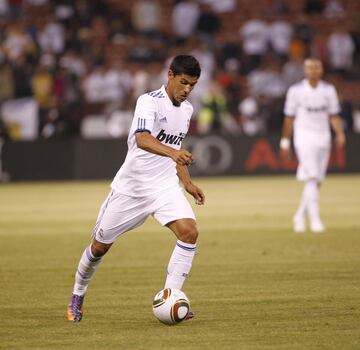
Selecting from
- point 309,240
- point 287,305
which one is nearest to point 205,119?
point 309,240

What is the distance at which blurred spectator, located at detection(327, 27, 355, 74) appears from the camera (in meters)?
31.4

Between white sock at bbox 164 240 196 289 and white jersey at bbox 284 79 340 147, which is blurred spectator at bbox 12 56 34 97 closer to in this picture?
A: white jersey at bbox 284 79 340 147

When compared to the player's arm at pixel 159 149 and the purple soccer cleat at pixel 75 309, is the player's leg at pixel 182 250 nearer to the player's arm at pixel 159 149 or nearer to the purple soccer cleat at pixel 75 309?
the player's arm at pixel 159 149

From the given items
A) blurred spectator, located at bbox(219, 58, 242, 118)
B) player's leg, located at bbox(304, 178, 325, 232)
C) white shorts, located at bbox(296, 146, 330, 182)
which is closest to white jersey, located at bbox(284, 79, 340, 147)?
white shorts, located at bbox(296, 146, 330, 182)

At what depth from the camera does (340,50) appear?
31.5 m

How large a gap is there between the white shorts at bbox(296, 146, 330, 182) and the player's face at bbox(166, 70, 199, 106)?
7911 mm

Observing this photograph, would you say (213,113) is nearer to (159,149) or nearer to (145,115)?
(145,115)

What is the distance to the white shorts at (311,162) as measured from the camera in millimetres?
16594

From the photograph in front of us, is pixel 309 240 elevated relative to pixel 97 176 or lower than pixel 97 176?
elevated

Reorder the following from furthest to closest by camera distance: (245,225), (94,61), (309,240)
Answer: (94,61)
(245,225)
(309,240)

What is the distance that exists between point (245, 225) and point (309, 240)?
7.56ft

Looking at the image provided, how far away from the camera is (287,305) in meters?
9.66

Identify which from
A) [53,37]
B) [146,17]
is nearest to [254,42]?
[146,17]

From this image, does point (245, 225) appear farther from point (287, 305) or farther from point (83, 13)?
point (83, 13)
